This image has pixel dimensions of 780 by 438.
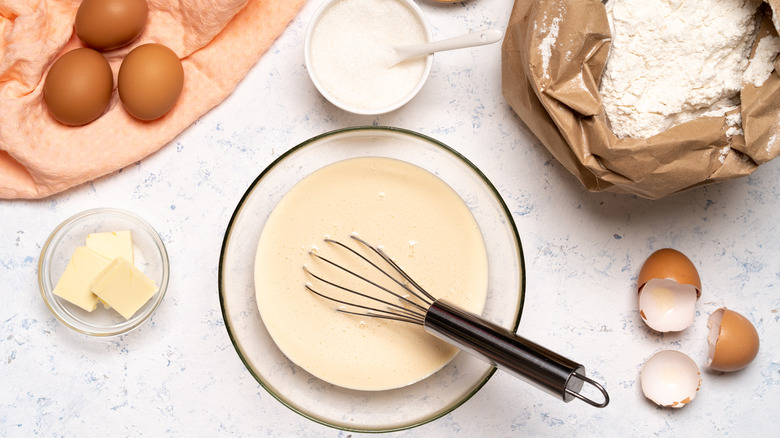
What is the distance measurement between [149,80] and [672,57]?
836 millimetres

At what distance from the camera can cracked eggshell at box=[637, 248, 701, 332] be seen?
3.43 ft

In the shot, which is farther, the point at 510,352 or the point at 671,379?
the point at 671,379

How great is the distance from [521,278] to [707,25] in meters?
0.49

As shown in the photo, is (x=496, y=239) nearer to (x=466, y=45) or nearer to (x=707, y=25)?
(x=466, y=45)

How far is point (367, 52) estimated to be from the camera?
1.06m

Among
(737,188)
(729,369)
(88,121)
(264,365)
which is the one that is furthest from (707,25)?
(88,121)

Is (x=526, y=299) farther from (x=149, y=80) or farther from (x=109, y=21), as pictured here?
(x=109, y=21)

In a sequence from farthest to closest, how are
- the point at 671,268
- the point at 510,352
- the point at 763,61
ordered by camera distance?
the point at 671,268, the point at 763,61, the point at 510,352

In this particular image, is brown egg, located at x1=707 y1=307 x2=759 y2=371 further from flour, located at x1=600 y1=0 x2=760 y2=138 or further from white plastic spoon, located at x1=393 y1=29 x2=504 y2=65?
white plastic spoon, located at x1=393 y1=29 x2=504 y2=65

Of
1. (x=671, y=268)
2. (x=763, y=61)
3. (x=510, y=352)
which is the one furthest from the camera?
(x=671, y=268)

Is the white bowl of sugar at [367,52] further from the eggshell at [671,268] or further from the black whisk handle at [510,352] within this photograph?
the eggshell at [671,268]

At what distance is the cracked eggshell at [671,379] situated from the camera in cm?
106

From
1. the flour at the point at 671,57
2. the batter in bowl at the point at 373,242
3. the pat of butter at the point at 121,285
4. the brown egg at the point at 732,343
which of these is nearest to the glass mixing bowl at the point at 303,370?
the batter in bowl at the point at 373,242

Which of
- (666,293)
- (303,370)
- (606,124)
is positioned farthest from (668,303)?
(303,370)
